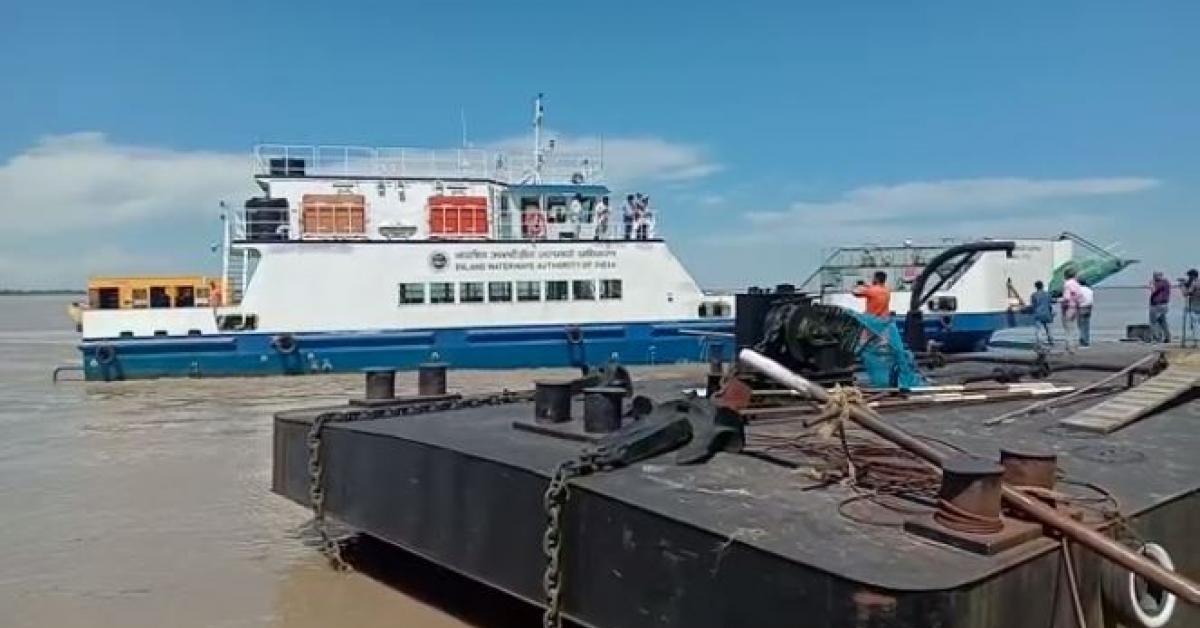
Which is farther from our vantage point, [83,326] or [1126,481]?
[83,326]

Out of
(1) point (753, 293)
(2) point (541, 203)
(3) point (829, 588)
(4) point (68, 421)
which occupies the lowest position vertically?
(4) point (68, 421)

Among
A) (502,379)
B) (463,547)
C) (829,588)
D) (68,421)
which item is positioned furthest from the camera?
(502,379)

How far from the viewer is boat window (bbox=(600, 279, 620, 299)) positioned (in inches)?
888

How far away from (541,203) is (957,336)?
10040 mm

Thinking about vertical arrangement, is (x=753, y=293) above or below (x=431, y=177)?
below

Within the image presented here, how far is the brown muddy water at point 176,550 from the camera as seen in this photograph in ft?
15.8

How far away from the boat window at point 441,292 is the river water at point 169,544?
8741 millimetres

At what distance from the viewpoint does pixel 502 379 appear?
19312 mm

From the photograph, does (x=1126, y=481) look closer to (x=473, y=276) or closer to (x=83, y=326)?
(x=473, y=276)

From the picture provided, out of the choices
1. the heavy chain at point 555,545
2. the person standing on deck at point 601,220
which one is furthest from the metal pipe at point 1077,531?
the person standing on deck at point 601,220

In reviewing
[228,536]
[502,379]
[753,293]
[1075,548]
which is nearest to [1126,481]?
[1075,548]

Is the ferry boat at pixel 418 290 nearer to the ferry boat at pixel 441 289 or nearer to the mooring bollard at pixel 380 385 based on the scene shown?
the ferry boat at pixel 441 289

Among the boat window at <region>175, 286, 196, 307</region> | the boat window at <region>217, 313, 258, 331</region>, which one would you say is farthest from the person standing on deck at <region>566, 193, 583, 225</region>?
the boat window at <region>175, 286, 196, 307</region>

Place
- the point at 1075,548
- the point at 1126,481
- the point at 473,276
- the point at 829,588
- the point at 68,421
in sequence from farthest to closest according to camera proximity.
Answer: the point at 473,276, the point at 68,421, the point at 1126,481, the point at 1075,548, the point at 829,588
